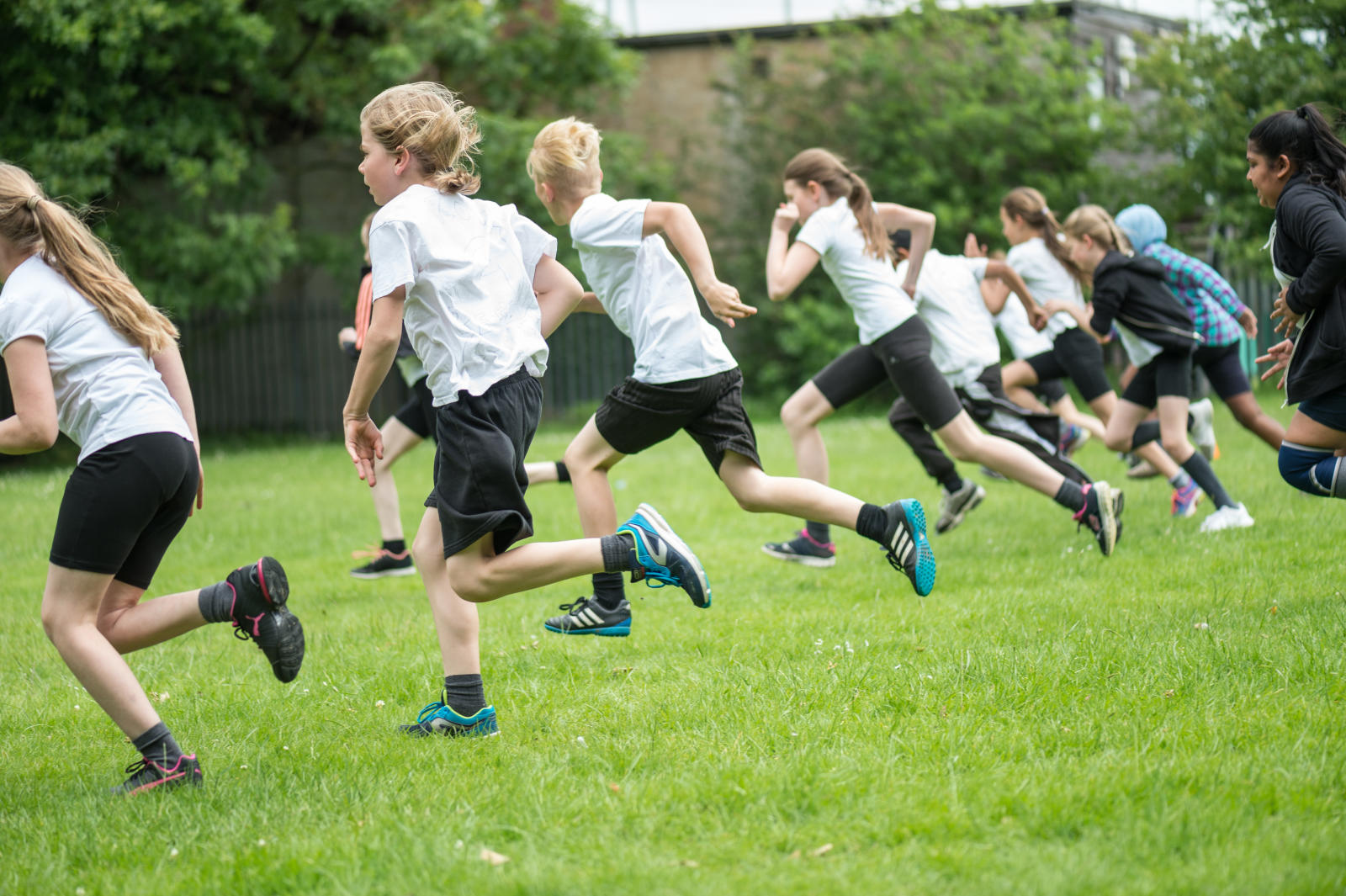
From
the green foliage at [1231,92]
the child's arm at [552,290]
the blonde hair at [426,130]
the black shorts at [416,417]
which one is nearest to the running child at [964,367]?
the black shorts at [416,417]

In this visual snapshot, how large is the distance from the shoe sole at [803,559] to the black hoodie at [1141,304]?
2077 mm

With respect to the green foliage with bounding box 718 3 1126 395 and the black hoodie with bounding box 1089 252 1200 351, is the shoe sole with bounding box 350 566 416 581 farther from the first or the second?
the green foliage with bounding box 718 3 1126 395

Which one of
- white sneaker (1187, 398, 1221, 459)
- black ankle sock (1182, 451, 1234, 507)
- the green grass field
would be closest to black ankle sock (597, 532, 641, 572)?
the green grass field

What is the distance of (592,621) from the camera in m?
4.94

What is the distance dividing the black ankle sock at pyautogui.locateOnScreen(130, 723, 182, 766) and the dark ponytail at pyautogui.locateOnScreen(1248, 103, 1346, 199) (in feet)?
13.7

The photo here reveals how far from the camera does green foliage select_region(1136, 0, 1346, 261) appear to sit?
54.7 ft

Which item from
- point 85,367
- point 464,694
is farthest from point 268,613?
point 85,367

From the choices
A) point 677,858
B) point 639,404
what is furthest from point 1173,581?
point 677,858

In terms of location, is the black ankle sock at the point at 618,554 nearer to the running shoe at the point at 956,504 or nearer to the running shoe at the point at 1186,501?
the running shoe at the point at 956,504

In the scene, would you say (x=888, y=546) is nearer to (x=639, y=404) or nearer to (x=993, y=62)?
(x=639, y=404)

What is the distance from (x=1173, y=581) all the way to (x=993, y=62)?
59.0 feet

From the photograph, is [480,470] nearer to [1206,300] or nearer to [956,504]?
[956,504]

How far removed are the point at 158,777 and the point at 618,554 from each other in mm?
1500

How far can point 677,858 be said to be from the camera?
9.20 ft
